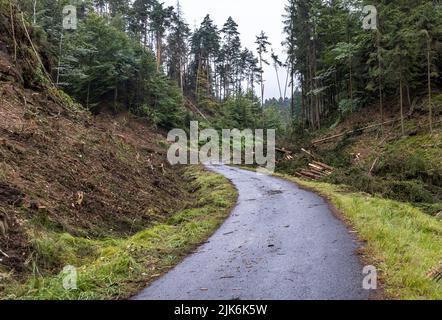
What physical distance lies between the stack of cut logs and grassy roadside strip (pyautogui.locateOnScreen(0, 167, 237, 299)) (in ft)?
36.0

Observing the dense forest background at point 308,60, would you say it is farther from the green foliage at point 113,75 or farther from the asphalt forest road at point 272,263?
the asphalt forest road at point 272,263

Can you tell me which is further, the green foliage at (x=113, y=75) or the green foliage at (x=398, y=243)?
the green foliage at (x=113, y=75)

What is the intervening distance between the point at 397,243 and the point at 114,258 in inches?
218

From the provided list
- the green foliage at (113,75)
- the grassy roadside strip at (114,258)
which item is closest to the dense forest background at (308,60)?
the green foliage at (113,75)

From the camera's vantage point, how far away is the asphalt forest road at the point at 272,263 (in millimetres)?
5836

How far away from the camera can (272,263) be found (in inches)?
287

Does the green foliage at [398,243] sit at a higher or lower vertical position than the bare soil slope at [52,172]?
lower

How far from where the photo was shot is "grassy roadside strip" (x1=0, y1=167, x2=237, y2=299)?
604cm

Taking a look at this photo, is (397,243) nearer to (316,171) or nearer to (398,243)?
(398,243)

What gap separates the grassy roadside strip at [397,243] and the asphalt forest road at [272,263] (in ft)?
1.24

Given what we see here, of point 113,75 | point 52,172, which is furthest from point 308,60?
point 52,172

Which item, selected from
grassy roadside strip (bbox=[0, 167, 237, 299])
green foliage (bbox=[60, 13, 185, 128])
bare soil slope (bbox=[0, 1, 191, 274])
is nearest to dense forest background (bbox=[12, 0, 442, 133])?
green foliage (bbox=[60, 13, 185, 128])

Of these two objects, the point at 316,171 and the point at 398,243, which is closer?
the point at 398,243

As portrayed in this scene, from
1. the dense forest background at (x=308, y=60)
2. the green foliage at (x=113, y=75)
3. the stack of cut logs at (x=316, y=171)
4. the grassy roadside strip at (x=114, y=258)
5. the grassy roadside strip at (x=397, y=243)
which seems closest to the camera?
the grassy roadside strip at (x=397, y=243)
